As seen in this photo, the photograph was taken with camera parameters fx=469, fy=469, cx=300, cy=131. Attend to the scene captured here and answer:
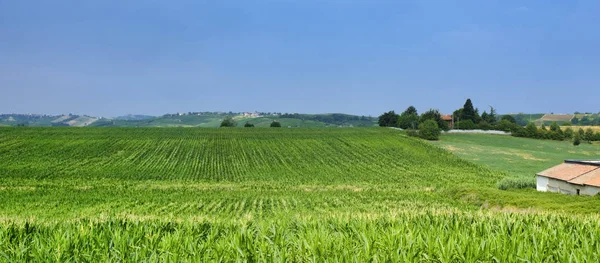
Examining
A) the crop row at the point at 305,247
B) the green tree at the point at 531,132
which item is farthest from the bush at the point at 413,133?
the crop row at the point at 305,247

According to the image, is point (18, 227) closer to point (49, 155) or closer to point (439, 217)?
point (439, 217)

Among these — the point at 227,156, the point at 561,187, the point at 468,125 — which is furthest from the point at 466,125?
the point at 561,187

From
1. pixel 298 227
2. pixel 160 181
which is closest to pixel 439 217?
pixel 298 227

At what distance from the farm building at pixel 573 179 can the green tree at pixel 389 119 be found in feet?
323

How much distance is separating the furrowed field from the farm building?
285 cm

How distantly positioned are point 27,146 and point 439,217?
267 ft

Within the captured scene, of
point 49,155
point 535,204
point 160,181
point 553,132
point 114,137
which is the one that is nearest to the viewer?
point 535,204

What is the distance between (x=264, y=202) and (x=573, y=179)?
2564 centimetres

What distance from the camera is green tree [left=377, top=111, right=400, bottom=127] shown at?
472ft

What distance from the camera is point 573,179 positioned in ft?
128

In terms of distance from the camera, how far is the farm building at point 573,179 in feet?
120

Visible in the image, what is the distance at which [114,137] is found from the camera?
9112 centimetres

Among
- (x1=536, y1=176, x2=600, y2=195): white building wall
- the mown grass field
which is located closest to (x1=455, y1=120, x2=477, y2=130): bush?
the mown grass field

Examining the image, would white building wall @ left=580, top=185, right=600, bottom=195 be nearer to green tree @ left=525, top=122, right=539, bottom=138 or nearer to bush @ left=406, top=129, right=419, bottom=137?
bush @ left=406, top=129, right=419, bottom=137
